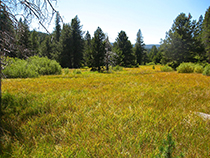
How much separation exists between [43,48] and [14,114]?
5098cm

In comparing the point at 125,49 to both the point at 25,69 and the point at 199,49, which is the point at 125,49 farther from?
the point at 25,69

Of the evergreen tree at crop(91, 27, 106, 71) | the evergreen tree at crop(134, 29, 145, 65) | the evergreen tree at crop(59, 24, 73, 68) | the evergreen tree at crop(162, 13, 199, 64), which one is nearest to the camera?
the evergreen tree at crop(91, 27, 106, 71)

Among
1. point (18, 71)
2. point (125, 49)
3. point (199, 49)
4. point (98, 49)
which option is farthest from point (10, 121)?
point (125, 49)

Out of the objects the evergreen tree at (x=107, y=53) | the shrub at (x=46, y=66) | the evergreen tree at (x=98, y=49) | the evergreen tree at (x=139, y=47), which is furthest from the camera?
the evergreen tree at (x=139, y=47)

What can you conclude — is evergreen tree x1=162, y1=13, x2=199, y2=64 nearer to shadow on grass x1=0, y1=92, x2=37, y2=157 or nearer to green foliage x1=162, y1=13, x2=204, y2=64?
green foliage x1=162, y1=13, x2=204, y2=64

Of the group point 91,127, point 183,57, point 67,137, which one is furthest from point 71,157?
point 183,57

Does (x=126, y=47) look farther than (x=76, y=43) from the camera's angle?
Yes

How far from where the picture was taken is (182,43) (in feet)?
103

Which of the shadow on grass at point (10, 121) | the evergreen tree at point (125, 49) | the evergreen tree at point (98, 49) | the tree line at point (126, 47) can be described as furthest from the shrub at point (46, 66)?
the evergreen tree at point (125, 49)

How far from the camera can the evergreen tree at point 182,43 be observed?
3134 cm

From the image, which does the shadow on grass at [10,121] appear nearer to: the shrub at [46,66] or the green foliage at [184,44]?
the shrub at [46,66]

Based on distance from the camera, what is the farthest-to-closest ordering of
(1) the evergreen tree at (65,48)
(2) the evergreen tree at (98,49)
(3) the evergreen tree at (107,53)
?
(1) the evergreen tree at (65,48)
(2) the evergreen tree at (98,49)
(3) the evergreen tree at (107,53)

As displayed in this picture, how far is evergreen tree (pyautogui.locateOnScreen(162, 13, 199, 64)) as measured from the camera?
31.3 m

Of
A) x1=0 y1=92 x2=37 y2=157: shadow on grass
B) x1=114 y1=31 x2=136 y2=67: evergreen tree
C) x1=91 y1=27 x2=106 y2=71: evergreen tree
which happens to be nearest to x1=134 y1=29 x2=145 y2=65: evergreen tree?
x1=114 y1=31 x2=136 y2=67: evergreen tree
